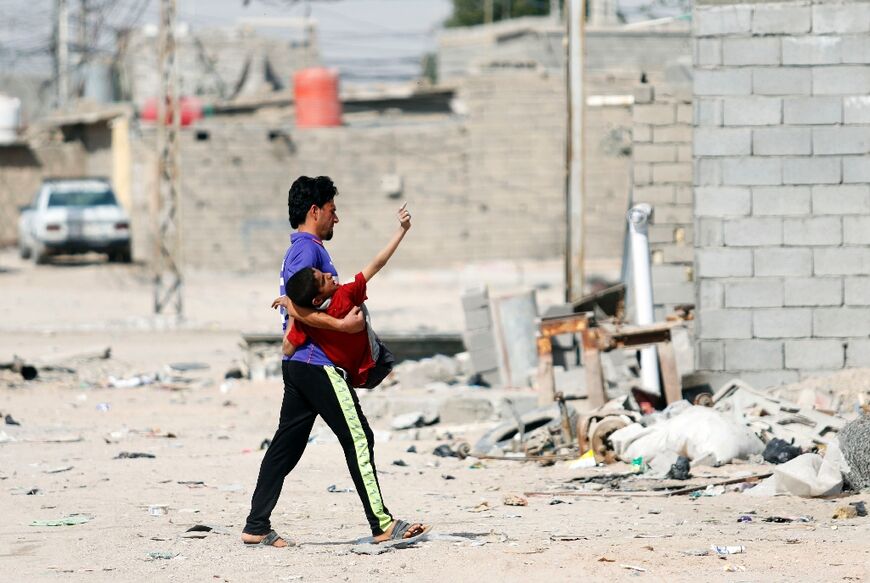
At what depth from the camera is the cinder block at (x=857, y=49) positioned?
A: 10.8 meters

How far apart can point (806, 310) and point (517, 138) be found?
19.3 metres

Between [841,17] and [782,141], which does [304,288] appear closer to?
[782,141]

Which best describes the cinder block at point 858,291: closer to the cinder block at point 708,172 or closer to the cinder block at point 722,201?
the cinder block at point 722,201

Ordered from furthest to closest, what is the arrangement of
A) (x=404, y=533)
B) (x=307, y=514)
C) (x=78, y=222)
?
(x=78, y=222) → (x=307, y=514) → (x=404, y=533)

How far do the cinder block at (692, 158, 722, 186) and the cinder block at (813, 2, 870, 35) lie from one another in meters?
1.28

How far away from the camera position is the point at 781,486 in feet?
26.5

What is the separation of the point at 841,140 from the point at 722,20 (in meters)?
1.30

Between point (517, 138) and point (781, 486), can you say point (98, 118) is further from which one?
point (781, 486)

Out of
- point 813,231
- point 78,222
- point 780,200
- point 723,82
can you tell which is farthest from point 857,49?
point 78,222

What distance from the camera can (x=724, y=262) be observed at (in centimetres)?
1085

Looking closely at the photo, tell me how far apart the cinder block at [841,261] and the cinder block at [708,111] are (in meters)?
1.26

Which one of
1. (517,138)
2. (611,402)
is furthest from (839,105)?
(517,138)

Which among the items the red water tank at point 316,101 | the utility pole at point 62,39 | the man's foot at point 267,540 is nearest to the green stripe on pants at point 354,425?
the man's foot at point 267,540

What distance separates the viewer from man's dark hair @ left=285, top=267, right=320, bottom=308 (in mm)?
6188
